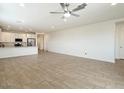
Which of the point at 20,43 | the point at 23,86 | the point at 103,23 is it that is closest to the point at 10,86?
the point at 23,86

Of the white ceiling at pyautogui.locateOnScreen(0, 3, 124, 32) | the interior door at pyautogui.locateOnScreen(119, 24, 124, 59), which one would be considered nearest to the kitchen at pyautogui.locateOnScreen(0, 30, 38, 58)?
the white ceiling at pyautogui.locateOnScreen(0, 3, 124, 32)

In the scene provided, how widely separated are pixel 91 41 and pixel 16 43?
744 cm

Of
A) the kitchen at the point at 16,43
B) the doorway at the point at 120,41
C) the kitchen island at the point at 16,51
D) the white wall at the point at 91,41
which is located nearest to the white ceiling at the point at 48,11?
the white wall at the point at 91,41

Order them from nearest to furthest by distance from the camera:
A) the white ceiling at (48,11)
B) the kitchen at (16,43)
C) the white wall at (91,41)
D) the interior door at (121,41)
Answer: the white ceiling at (48,11), the white wall at (91,41), the interior door at (121,41), the kitchen at (16,43)

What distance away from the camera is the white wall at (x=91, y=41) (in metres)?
5.42

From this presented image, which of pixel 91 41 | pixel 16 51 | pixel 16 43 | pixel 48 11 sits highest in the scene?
pixel 48 11

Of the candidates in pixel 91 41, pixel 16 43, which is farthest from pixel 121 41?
pixel 16 43

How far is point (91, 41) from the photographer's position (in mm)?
6449

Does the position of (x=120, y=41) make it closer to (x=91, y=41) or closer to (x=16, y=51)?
(x=91, y=41)

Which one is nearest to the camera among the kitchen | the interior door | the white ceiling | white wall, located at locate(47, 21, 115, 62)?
the white ceiling

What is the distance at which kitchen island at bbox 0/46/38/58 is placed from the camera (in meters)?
6.49

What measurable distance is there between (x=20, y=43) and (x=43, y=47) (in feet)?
13.1

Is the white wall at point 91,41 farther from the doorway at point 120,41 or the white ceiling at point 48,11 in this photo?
the doorway at point 120,41

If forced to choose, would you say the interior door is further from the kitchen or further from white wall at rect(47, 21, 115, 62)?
the kitchen
